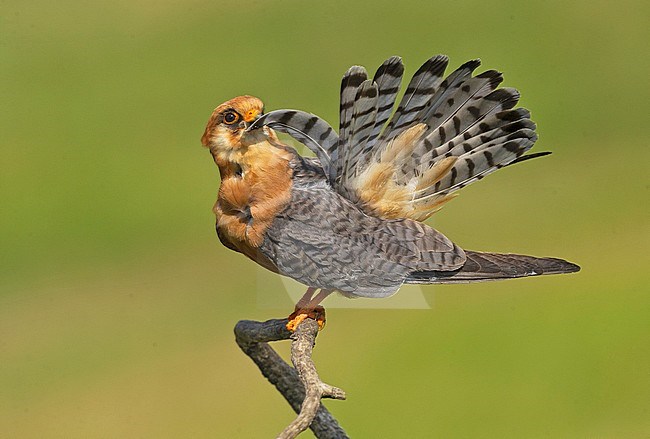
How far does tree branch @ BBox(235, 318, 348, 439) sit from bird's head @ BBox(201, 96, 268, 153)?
312 millimetres

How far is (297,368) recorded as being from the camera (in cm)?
144

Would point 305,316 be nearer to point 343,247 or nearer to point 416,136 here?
point 343,247

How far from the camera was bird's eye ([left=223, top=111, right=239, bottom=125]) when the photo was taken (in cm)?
142

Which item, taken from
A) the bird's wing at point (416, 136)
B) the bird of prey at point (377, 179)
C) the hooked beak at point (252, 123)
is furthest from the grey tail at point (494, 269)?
the hooked beak at point (252, 123)

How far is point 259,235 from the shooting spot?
4.96 ft

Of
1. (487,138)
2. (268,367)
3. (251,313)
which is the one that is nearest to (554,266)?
(487,138)

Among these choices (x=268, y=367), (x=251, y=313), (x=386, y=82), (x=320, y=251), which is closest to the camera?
(x=386, y=82)

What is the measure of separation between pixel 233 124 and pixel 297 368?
36 cm

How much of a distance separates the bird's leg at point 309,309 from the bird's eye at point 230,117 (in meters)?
0.33

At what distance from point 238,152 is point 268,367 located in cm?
46

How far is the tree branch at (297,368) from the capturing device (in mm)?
1365

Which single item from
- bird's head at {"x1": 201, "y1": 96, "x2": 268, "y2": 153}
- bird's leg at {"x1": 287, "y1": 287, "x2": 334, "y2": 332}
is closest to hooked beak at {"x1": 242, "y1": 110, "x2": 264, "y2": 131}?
bird's head at {"x1": 201, "y1": 96, "x2": 268, "y2": 153}

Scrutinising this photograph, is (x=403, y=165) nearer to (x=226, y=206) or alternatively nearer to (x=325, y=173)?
(x=325, y=173)

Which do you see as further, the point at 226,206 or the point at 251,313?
the point at 251,313
